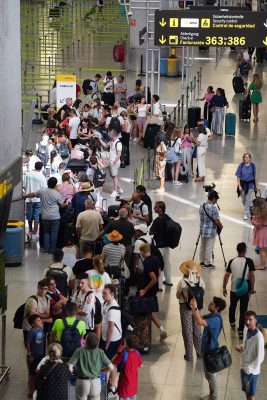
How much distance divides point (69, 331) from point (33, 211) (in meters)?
7.32

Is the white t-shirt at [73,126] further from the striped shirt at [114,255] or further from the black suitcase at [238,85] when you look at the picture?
the black suitcase at [238,85]

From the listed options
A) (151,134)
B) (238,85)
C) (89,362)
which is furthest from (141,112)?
(89,362)

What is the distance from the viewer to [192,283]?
15.7 m

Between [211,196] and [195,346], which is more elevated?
[211,196]

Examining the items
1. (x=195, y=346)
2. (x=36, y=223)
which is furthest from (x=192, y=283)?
(x=36, y=223)

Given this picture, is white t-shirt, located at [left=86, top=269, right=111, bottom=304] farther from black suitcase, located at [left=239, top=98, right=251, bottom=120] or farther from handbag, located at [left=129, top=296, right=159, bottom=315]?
black suitcase, located at [left=239, top=98, right=251, bottom=120]

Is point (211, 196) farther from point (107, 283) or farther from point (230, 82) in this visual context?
point (230, 82)

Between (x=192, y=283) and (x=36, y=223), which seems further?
(x=36, y=223)

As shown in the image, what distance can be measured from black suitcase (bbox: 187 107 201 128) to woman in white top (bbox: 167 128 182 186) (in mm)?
5980

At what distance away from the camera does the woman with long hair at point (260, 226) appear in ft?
63.2

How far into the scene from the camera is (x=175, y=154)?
25641 millimetres

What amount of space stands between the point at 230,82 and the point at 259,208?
73.0 ft

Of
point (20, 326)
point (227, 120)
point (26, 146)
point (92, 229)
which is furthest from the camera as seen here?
point (227, 120)

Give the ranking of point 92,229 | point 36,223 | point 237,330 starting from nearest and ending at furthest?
point 237,330, point 92,229, point 36,223
